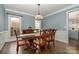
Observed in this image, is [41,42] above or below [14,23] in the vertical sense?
below

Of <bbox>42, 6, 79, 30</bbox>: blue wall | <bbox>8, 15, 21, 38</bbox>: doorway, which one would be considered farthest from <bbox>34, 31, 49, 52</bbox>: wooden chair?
<bbox>8, 15, 21, 38</bbox>: doorway

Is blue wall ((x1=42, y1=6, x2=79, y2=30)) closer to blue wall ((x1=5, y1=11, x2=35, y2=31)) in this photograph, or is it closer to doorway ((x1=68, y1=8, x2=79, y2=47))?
doorway ((x1=68, y1=8, x2=79, y2=47))

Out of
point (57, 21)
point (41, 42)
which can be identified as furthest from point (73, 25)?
point (41, 42)

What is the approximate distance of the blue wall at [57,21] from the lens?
211 centimetres

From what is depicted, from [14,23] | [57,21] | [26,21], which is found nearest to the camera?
[14,23]

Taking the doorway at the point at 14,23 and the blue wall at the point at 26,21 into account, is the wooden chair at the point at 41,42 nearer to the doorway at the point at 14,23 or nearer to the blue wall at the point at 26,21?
the blue wall at the point at 26,21

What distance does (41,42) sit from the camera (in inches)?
105

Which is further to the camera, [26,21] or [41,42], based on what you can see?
[41,42]

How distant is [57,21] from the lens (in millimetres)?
2404

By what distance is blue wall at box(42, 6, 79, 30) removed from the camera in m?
2.11

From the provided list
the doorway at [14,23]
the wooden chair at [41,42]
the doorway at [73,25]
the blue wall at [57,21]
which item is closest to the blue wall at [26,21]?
the doorway at [14,23]

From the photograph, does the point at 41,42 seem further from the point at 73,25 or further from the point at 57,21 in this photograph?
the point at 73,25
